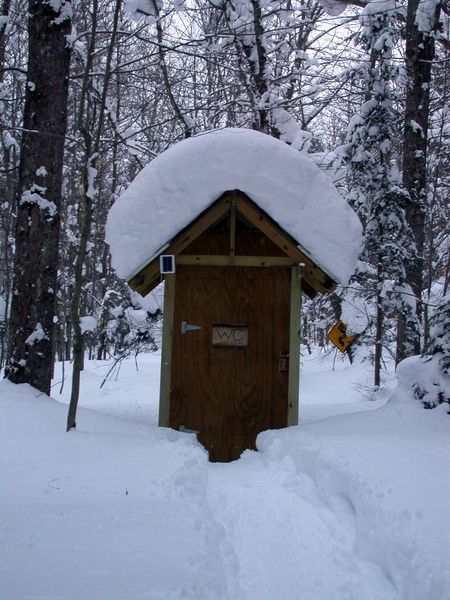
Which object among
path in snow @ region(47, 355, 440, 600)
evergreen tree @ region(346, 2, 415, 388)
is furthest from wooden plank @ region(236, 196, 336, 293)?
evergreen tree @ region(346, 2, 415, 388)

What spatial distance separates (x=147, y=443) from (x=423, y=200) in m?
6.74

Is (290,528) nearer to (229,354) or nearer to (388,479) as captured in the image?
(388,479)

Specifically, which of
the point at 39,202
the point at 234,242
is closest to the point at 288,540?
the point at 234,242

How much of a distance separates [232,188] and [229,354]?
1.89m

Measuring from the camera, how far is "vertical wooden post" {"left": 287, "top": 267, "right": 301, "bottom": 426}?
6.43 meters

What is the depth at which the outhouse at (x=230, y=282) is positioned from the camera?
249 inches

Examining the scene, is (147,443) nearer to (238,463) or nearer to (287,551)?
(238,463)

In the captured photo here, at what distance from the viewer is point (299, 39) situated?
1288cm

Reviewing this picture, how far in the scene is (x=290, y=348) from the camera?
6457 millimetres

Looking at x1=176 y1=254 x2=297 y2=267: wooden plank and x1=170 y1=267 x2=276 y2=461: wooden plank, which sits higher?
x1=176 y1=254 x2=297 y2=267: wooden plank

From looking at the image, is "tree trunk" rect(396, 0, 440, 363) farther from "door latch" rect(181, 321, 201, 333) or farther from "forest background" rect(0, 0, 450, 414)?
"door latch" rect(181, 321, 201, 333)

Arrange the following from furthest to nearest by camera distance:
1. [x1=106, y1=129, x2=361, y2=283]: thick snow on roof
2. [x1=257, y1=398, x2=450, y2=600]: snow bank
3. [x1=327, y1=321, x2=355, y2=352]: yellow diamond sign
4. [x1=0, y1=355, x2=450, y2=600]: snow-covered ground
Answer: [x1=327, y1=321, x2=355, y2=352]: yellow diamond sign → [x1=106, y1=129, x2=361, y2=283]: thick snow on roof → [x1=257, y1=398, x2=450, y2=600]: snow bank → [x1=0, y1=355, x2=450, y2=600]: snow-covered ground

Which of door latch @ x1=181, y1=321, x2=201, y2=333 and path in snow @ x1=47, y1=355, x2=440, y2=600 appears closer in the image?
path in snow @ x1=47, y1=355, x2=440, y2=600

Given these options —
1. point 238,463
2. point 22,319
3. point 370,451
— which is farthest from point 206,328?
point 370,451
